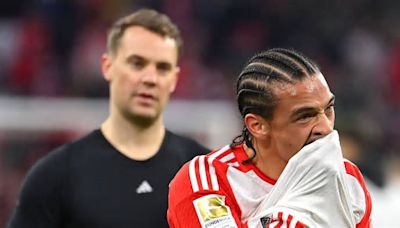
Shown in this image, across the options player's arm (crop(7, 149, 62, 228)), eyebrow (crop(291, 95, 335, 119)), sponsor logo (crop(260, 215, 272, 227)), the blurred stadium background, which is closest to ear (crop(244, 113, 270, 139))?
eyebrow (crop(291, 95, 335, 119))

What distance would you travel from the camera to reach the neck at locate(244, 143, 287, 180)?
2.86 meters

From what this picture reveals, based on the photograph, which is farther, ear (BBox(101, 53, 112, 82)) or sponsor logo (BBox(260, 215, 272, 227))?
ear (BBox(101, 53, 112, 82))

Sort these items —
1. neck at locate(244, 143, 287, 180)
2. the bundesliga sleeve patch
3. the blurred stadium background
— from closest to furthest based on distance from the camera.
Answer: the bundesliga sleeve patch
neck at locate(244, 143, 287, 180)
the blurred stadium background

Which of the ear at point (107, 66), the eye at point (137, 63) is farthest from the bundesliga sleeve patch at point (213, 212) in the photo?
the ear at point (107, 66)

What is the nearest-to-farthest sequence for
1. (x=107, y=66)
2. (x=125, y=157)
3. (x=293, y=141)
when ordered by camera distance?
(x=293, y=141) → (x=125, y=157) → (x=107, y=66)

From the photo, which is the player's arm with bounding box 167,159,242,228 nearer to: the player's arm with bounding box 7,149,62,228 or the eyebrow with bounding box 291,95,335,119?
the eyebrow with bounding box 291,95,335,119

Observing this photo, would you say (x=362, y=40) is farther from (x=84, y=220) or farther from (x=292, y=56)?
(x=292, y=56)

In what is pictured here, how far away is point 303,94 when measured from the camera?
8.87 feet

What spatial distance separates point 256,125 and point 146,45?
1.32 m

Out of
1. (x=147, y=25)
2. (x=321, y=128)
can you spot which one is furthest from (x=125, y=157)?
(x=321, y=128)

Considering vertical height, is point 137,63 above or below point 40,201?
above

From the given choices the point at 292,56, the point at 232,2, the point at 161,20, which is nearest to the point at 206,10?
the point at 232,2

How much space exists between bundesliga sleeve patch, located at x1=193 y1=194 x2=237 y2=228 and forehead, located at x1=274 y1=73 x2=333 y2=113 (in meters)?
0.31

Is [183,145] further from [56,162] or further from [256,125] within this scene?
[256,125]
